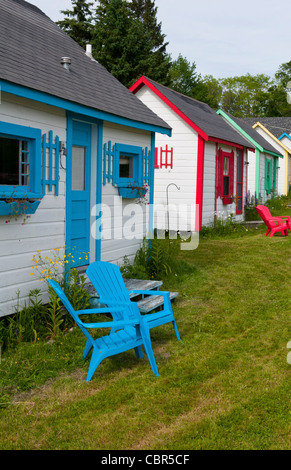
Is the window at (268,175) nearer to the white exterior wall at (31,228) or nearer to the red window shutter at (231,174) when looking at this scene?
the red window shutter at (231,174)

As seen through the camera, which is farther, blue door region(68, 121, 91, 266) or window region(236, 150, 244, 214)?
window region(236, 150, 244, 214)

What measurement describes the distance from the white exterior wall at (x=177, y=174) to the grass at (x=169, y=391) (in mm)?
6850

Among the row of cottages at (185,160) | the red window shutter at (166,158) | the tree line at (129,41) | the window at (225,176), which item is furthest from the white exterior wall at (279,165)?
the red window shutter at (166,158)

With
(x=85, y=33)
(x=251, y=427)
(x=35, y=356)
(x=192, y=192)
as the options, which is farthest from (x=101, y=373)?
(x=85, y=33)

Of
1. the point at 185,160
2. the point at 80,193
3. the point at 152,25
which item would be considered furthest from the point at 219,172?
the point at 152,25

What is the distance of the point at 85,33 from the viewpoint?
119ft

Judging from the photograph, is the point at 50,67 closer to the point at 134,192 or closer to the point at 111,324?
the point at 134,192

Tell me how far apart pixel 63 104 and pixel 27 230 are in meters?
1.62

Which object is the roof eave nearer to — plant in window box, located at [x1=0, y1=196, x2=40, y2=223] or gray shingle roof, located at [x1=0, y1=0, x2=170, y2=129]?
gray shingle roof, located at [x1=0, y1=0, x2=170, y2=129]

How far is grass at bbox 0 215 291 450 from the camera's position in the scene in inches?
143

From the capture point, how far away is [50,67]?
677 cm

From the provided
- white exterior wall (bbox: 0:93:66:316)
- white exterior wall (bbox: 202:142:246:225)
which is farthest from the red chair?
white exterior wall (bbox: 0:93:66:316)

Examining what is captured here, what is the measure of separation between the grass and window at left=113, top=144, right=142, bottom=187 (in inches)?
99.4

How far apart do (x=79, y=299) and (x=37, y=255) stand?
0.77 m
